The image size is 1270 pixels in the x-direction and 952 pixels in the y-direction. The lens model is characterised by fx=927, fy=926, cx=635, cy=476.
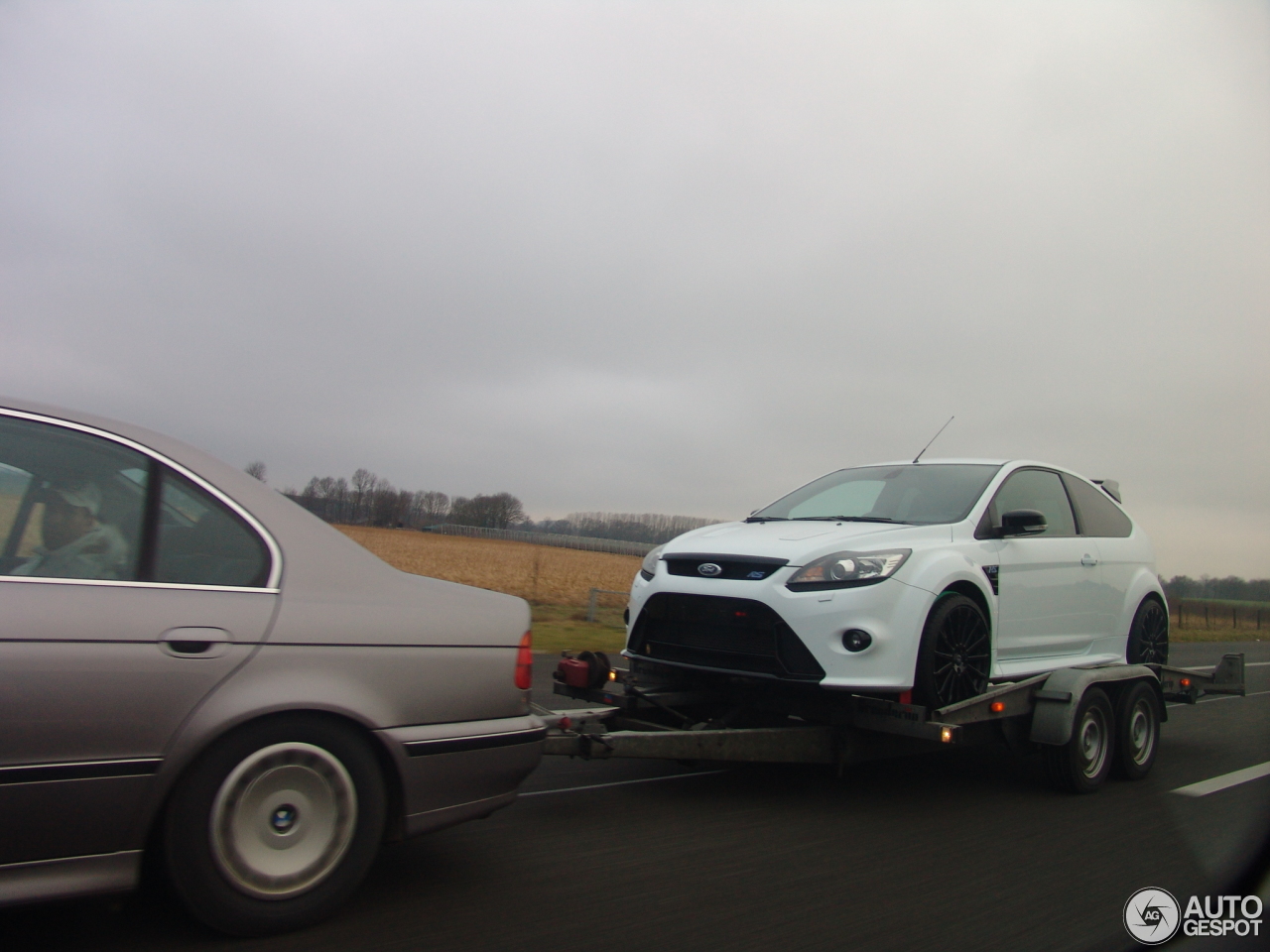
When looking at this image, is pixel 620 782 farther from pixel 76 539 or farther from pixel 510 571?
pixel 510 571

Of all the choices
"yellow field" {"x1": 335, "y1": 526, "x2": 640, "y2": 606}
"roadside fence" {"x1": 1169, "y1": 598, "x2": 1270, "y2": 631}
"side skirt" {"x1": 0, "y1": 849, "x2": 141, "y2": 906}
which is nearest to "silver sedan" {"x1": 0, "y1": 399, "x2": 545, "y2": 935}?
"side skirt" {"x1": 0, "y1": 849, "x2": 141, "y2": 906}

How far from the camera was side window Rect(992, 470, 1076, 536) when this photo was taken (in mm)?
6242

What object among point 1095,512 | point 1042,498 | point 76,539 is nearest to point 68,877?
point 76,539

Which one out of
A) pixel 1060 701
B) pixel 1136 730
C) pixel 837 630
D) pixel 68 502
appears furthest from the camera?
pixel 1136 730

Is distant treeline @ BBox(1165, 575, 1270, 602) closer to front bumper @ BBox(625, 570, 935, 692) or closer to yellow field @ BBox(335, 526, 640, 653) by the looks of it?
front bumper @ BBox(625, 570, 935, 692)

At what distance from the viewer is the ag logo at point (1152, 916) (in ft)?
11.8

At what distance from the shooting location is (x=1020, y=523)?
18.7 ft

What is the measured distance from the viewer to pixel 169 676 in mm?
2906

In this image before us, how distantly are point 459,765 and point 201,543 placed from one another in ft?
3.97

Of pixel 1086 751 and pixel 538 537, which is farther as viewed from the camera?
pixel 538 537

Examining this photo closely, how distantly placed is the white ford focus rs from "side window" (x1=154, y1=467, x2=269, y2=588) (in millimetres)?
2768

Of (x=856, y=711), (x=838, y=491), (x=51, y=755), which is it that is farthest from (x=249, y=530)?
(x=838, y=491)

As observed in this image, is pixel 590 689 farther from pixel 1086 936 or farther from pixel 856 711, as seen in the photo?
pixel 1086 936

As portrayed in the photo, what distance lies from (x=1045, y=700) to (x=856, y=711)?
4.65 feet
